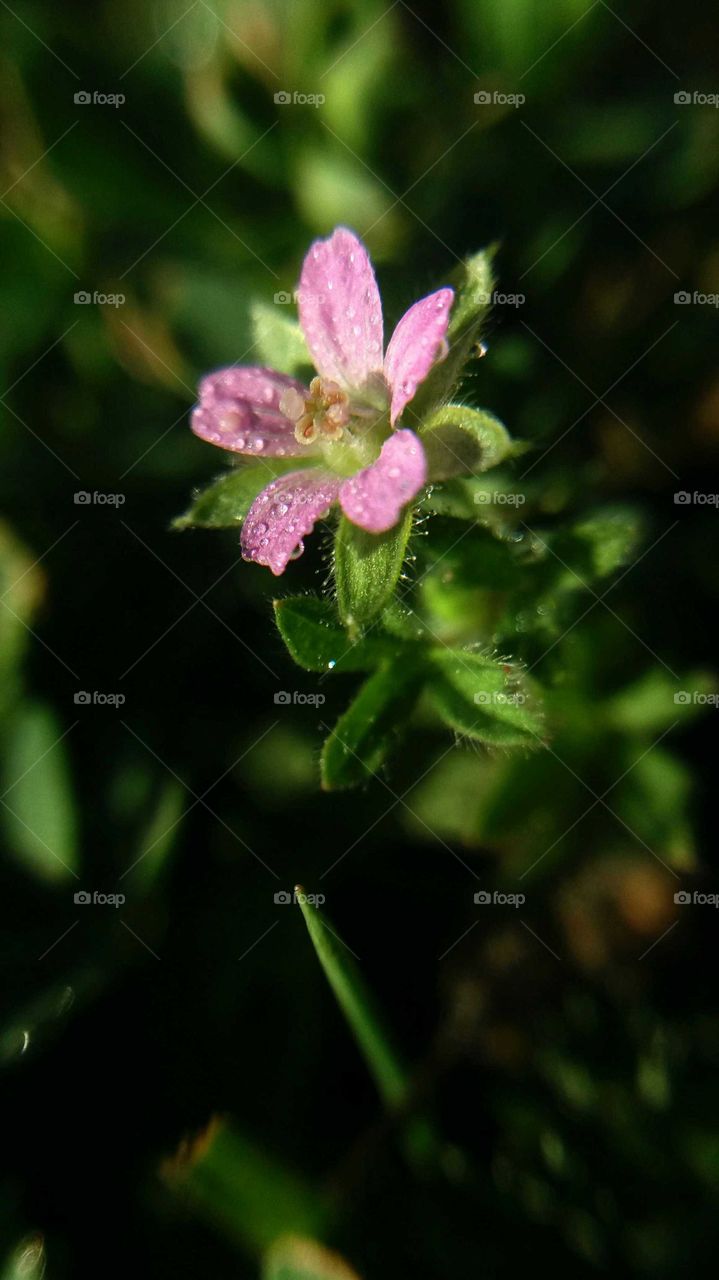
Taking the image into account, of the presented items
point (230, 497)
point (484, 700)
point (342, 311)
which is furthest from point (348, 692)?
point (342, 311)

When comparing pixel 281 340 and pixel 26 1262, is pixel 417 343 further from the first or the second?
pixel 26 1262

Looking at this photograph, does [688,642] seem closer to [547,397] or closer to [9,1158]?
[547,397]

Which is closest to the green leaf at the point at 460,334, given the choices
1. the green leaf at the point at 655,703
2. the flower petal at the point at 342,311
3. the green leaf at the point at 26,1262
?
the flower petal at the point at 342,311

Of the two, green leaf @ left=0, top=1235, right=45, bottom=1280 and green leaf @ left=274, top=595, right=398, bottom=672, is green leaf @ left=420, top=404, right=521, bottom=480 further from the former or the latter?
green leaf @ left=0, top=1235, right=45, bottom=1280

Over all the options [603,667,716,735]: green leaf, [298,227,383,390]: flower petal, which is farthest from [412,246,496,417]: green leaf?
[603,667,716,735]: green leaf

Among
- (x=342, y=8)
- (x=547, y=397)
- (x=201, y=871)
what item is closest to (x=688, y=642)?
(x=547, y=397)

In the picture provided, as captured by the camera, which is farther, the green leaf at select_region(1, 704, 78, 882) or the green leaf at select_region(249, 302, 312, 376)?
the green leaf at select_region(1, 704, 78, 882)
